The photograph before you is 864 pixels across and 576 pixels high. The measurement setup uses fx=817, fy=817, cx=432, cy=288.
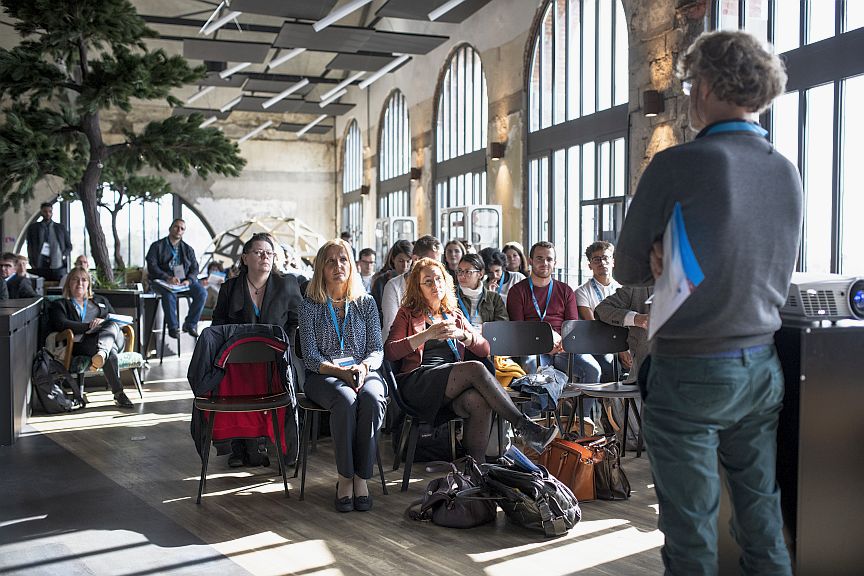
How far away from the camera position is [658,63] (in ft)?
30.9

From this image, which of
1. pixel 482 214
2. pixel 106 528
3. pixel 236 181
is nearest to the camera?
pixel 106 528

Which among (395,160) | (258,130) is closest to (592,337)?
(395,160)

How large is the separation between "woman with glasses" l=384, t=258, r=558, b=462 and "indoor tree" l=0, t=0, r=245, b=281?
19.9 ft

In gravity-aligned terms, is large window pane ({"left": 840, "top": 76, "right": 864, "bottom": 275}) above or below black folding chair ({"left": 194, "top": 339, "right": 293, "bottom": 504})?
above

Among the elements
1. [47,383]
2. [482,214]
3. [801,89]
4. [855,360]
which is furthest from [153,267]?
[855,360]

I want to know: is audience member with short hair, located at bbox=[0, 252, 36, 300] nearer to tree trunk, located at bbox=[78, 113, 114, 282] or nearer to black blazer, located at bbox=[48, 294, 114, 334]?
tree trunk, located at bbox=[78, 113, 114, 282]

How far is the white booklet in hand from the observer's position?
1958 mm

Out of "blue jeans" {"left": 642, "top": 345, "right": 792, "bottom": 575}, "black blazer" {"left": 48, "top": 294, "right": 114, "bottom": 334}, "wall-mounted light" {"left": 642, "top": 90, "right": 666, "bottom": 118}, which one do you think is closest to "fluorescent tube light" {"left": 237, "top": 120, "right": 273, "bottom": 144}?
"wall-mounted light" {"left": 642, "top": 90, "right": 666, "bottom": 118}

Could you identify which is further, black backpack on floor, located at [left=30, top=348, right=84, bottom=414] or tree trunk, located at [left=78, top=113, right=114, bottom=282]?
tree trunk, located at [left=78, top=113, right=114, bottom=282]

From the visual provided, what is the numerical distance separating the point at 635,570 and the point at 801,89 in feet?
19.4

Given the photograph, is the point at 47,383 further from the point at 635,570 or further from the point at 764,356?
the point at 764,356

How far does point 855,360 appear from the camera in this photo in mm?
2531

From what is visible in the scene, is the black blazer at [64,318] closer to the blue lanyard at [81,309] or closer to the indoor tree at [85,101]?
the blue lanyard at [81,309]

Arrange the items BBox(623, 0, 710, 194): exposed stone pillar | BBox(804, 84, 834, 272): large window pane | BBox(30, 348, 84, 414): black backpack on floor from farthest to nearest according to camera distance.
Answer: BBox(623, 0, 710, 194): exposed stone pillar → BBox(804, 84, 834, 272): large window pane → BBox(30, 348, 84, 414): black backpack on floor
